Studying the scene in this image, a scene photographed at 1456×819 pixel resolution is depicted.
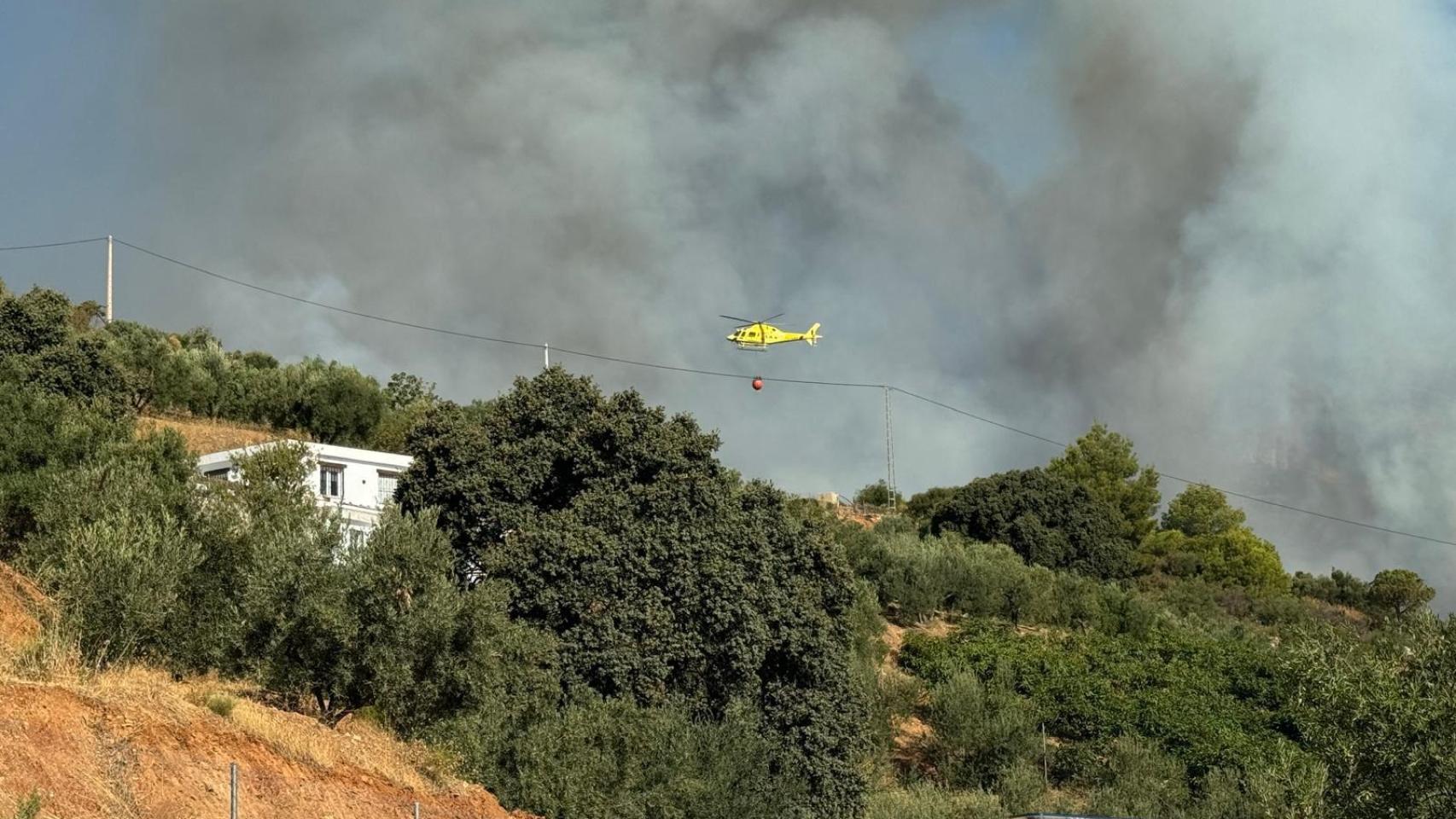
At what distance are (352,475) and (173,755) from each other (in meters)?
37.4

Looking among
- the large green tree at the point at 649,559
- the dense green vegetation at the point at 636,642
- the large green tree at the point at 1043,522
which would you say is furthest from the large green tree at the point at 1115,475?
the large green tree at the point at 649,559

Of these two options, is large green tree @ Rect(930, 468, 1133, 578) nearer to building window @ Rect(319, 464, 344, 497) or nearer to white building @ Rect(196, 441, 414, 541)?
white building @ Rect(196, 441, 414, 541)

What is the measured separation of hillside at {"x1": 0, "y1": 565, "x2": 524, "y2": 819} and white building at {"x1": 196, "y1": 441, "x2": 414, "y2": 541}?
25.0 meters

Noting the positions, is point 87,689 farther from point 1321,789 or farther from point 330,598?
point 1321,789

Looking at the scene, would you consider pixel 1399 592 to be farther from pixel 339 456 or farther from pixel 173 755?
pixel 173 755

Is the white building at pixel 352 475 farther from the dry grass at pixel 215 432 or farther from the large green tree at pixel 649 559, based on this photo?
the large green tree at pixel 649 559

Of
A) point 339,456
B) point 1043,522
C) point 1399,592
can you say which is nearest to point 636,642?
point 339,456

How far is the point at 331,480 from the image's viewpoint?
63.2 metres

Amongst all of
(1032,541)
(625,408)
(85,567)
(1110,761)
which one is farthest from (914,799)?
(1032,541)

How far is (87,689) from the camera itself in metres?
27.5

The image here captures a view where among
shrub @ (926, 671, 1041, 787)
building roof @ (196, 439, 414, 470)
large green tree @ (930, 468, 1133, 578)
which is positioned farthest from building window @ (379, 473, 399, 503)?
large green tree @ (930, 468, 1133, 578)

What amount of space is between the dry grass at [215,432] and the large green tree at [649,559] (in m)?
23.8

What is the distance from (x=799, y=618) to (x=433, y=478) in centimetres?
1166

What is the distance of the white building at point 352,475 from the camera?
200 ft
